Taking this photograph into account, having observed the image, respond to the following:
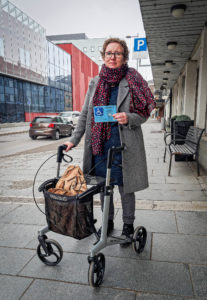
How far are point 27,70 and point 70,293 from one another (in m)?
28.6

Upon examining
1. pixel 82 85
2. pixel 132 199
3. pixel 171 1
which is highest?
pixel 82 85

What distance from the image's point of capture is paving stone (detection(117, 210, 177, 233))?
3.02m

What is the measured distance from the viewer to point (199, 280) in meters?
2.09

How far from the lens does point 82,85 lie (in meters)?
46.7

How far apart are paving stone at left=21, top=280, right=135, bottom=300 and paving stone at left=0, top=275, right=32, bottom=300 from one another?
59mm

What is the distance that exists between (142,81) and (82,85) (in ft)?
151

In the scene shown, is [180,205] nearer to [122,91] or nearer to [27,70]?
[122,91]

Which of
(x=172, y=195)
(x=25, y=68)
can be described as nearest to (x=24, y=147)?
(x=172, y=195)

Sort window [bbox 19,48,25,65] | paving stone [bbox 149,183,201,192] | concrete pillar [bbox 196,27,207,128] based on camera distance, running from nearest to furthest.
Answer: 1. paving stone [bbox 149,183,201,192]
2. concrete pillar [bbox 196,27,207,128]
3. window [bbox 19,48,25,65]

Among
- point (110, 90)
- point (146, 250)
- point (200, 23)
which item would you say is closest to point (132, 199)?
point (146, 250)

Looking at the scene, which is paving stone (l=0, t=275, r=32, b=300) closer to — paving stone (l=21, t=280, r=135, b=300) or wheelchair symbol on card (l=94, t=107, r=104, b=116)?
paving stone (l=21, t=280, r=135, b=300)

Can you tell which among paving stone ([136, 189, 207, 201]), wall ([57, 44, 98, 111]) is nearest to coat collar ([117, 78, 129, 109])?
paving stone ([136, 189, 207, 201])

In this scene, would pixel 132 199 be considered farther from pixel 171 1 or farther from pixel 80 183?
pixel 171 1

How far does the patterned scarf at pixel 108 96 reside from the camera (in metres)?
2.26
